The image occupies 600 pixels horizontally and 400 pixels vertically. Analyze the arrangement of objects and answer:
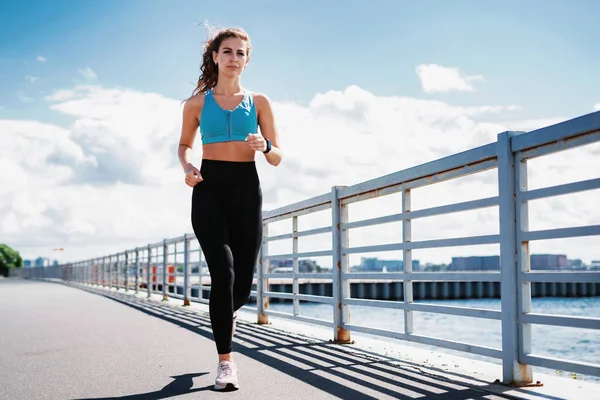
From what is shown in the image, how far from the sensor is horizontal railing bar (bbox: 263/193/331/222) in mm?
6137

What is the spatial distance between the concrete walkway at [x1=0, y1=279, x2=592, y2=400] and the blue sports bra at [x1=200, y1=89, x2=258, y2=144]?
1.35 metres

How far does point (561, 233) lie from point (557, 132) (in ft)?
1.56

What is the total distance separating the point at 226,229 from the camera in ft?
12.1

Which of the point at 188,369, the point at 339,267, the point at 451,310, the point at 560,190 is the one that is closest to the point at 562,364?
the point at 560,190

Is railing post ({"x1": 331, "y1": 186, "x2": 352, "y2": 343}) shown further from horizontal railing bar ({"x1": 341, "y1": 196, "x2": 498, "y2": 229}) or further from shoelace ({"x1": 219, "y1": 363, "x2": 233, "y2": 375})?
shoelace ({"x1": 219, "y1": 363, "x2": 233, "y2": 375})

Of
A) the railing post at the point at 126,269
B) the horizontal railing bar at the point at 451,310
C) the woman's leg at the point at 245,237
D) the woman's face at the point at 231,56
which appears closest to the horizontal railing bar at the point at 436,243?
the horizontal railing bar at the point at 451,310

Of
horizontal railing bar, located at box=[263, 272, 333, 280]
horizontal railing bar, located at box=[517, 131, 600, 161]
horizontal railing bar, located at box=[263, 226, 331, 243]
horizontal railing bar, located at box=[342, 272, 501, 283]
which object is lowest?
horizontal railing bar, located at box=[263, 272, 333, 280]

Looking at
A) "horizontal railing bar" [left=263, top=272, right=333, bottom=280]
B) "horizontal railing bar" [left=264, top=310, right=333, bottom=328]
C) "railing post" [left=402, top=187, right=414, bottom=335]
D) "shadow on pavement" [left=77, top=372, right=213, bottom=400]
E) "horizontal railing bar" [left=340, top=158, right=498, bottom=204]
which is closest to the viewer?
"shadow on pavement" [left=77, top=372, right=213, bottom=400]

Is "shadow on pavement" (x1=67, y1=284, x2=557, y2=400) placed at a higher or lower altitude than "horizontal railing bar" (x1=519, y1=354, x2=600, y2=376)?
lower

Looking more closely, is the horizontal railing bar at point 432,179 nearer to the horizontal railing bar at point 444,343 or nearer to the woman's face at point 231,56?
the horizontal railing bar at point 444,343

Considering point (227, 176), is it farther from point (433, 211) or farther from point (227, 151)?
point (433, 211)

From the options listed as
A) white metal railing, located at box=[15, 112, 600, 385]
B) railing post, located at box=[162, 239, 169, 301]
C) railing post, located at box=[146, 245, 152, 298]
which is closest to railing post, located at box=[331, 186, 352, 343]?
white metal railing, located at box=[15, 112, 600, 385]

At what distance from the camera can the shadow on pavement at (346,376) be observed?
3.37 metres

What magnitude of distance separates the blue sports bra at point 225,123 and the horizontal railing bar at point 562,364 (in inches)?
74.2
